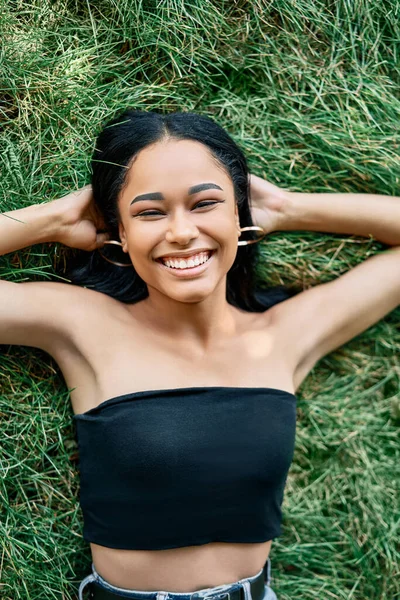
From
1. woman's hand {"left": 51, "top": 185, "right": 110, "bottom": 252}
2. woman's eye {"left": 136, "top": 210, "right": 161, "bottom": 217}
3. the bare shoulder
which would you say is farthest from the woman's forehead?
the bare shoulder

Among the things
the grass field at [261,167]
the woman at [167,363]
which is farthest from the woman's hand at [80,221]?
the grass field at [261,167]

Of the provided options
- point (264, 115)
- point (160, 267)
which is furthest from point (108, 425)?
point (264, 115)

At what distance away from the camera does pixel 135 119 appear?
3.22m

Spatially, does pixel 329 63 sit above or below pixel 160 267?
above

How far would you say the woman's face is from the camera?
2.96 metres

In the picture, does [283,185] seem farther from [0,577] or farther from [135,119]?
[0,577]

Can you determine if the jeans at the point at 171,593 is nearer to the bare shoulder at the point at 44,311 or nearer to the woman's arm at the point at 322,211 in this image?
the bare shoulder at the point at 44,311

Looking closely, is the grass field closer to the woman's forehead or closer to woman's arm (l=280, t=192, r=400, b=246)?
woman's arm (l=280, t=192, r=400, b=246)

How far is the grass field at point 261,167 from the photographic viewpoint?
11.3 ft

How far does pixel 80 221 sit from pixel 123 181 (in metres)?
0.37

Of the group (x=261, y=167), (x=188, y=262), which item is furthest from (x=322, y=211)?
(x=188, y=262)

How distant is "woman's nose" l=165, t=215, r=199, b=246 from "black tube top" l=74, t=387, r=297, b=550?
686 millimetres

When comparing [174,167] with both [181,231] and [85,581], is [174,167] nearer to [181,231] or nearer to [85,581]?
[181,231]

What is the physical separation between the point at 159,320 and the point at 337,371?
3.95 ft
